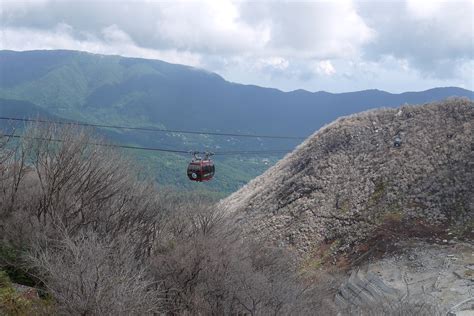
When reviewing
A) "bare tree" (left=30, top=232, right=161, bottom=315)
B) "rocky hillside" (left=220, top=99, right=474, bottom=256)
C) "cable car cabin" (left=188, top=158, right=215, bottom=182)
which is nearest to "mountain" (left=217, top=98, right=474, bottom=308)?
"rocky hillside" (left=220, top=99, right=474, bottom=256)

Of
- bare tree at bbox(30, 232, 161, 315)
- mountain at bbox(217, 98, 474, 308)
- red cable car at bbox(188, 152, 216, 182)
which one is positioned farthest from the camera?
mountain at bbox(217, 98, 474, 308)

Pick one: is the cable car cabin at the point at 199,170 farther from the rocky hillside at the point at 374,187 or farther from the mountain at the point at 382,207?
the rocky hillside at the point at 374,187

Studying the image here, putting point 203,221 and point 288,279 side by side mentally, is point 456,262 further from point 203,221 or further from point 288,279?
point 203,221

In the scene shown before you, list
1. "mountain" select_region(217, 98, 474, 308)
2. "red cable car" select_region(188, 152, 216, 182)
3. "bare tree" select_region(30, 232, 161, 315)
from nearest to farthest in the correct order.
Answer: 1. "bare tree" select_region(30, 232, 161, 315)
2. "red cable car" select_region(188, 152, 216, 182)
3. "mountain" select_region(217, 98, 474, 308)

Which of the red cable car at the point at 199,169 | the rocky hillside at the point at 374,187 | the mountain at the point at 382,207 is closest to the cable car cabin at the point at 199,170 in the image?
the red cable car at the point at 199,169

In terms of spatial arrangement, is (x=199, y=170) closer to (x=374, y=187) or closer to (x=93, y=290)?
(x=93, y=290)

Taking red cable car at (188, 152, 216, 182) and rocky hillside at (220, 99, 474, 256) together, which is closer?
red cable car at (188, 152, 216, 182)

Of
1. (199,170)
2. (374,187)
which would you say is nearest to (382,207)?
(374,187)

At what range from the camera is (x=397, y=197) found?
4369cm

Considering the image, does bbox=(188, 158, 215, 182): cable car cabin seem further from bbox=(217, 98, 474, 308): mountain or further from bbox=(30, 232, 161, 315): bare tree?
bbox=(217, 98, 474, 308): mountain

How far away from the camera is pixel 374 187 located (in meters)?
46.7

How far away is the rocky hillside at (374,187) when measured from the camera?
132 ft

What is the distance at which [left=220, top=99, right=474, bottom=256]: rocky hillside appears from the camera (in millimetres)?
40094

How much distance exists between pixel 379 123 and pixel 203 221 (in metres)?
30.1
